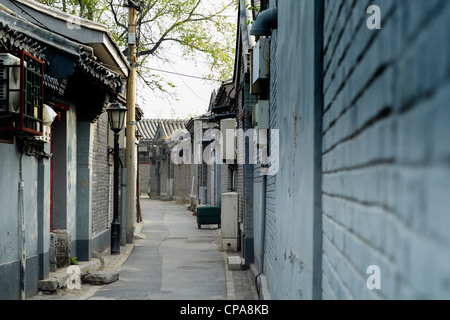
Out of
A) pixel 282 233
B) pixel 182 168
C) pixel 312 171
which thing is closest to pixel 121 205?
pixel 282 233

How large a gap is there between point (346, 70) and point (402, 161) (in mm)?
1074

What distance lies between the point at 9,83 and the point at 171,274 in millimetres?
5565

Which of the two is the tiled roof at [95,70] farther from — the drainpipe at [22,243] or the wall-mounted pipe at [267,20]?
the wall-mounted pipe at [267,20]

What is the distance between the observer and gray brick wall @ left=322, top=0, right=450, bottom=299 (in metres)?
1.10

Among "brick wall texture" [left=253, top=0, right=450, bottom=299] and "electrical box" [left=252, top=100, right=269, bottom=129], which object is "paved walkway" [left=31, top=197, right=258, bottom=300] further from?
"brick wall texture" [left=253, top=0, right=450, bottom=299]

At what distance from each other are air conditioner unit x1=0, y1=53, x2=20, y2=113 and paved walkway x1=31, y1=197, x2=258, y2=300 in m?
3.09

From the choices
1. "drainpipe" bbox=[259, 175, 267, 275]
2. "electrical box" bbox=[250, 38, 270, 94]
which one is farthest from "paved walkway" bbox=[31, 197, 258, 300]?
"electrical box" bbox=[250, 38, 270, 94]

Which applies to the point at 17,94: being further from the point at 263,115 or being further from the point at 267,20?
the point at 263,115

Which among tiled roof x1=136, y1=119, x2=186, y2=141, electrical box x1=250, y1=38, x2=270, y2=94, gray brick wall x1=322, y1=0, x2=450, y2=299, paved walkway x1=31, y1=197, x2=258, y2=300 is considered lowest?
paved walkway x1=31, y1=197, x2=258, y2=300

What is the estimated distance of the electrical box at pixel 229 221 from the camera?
1341 cm

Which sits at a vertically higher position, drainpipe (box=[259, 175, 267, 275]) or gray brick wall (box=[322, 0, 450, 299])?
gray brick wall (box=[322, 0, 450, 299])

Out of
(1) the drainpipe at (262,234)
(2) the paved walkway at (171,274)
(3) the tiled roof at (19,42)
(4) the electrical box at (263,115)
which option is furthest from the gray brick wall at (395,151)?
(2) the paved walkway at (171,274)

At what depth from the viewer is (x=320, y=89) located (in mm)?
3203

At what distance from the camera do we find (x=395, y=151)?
4.56 ft
